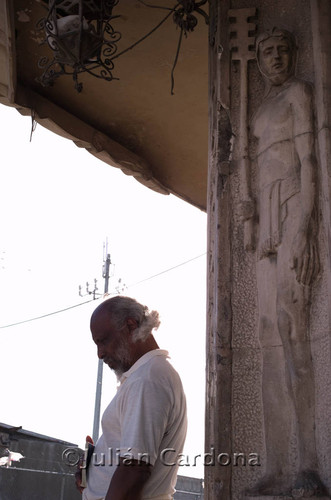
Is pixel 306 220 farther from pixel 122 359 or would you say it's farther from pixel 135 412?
pixel 135 412

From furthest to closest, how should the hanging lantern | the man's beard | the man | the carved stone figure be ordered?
the hanging lantern
the carved stone figure
the man's beard
the man

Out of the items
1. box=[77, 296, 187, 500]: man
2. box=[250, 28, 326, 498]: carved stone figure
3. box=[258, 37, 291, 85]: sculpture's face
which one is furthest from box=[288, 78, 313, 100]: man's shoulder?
box=[77, 296, 187, 500]: man

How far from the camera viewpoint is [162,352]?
323 cm

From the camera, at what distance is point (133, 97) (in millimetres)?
7266

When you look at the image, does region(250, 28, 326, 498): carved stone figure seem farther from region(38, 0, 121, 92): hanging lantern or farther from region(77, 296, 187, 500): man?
region(38, 0, 121, 92): hanging lantern

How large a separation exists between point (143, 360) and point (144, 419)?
13.7 inches

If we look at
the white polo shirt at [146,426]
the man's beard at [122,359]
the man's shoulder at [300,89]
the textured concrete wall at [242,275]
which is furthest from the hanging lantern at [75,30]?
the white polo shirt at [146,426]

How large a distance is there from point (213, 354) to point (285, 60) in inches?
72.8

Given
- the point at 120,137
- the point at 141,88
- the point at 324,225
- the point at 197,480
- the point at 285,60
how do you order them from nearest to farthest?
the point at 324,225
the point at 285,60
the point at 141,88
the point at 120,137
the point at 197,480

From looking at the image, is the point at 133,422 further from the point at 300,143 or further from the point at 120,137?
the point at 120,137

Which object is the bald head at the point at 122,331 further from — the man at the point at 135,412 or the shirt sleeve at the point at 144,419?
the shirt sleeve at the point at 144,419

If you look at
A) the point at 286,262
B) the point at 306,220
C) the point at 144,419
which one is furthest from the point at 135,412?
the point at 306,220

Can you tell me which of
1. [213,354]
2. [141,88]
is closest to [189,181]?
[141,88]

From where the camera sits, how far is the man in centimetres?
281
